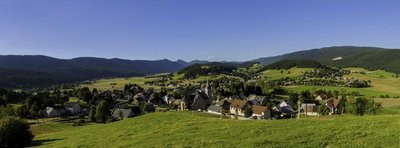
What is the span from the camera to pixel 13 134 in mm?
57719

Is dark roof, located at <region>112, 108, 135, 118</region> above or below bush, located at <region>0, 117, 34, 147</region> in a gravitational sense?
below

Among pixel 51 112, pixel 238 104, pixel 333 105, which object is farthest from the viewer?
pixel 51 112

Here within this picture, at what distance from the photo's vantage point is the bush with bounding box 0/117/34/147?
5662cm

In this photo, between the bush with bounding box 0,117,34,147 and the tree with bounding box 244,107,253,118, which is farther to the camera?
the tree with bounding box 244,107,253,118

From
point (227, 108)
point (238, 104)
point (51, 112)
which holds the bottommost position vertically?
point (51, 112)

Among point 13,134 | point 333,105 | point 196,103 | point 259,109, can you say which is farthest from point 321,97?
point 13,134

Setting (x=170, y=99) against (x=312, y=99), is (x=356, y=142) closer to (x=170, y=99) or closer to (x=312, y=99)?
(x=312, y=99)

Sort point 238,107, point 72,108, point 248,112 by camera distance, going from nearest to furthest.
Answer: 1. point 248,112
2. point 238,107
3. point 72,108

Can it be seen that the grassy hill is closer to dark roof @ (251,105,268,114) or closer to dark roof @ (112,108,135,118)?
dark roof @ (251,105,268,114)

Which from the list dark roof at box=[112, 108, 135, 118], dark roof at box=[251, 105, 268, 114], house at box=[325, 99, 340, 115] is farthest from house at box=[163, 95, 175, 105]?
house at box=[325, 99, 340, 115]

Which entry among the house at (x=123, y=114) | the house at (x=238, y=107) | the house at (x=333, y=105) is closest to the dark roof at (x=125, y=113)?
the house at (x=123, y=114)

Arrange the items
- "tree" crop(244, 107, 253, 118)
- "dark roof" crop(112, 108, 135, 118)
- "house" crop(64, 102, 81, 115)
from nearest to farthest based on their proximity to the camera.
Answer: "tree" crop(244, 107, 253, 118) < "dark roof" crop(112, 108, 135, 118) < "house" crop(64, 102, 81, 115)

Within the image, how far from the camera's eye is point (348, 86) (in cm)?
19850

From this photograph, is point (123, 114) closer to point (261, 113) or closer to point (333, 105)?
point (261, 113)
